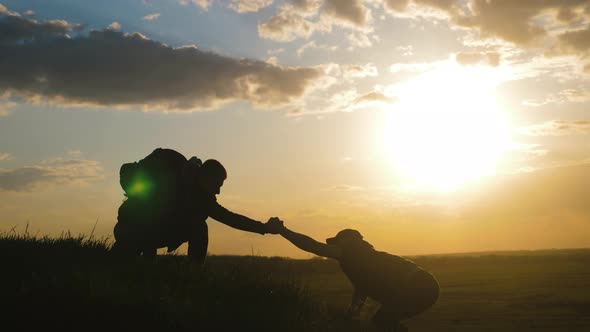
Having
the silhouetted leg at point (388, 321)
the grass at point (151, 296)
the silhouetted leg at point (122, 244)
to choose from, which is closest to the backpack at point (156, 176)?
the silhouetted leg at point (122, 244)

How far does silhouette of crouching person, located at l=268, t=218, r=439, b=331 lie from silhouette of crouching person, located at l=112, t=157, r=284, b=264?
1.70 m

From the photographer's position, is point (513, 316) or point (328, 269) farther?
point (328, 269)

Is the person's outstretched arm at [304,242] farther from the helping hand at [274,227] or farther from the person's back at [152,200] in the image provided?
the person's back at [152,200]

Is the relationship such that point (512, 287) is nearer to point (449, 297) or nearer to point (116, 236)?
point (449, 297)

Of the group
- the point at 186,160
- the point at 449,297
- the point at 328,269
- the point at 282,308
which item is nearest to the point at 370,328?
the point at 282,308

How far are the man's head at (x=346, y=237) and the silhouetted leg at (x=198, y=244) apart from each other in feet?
5.70

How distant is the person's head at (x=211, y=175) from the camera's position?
750 cm

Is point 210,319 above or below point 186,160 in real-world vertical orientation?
below

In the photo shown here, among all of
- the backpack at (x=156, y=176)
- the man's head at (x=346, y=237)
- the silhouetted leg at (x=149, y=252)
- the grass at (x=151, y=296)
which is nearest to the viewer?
the grass at (x=151, y=296)

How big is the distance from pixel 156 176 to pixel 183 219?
0.66 meters

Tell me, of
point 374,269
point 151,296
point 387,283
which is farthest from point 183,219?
point 387,283

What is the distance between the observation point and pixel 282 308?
21.7 ft

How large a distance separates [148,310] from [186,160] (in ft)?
8.85

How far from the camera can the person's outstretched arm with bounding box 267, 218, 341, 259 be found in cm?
734
